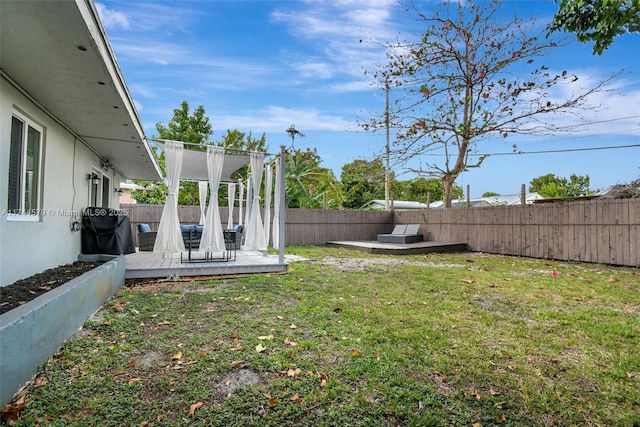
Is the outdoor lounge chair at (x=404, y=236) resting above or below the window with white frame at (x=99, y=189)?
below

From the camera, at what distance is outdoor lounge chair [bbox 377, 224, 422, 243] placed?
1379 centimetres

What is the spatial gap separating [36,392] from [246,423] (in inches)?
58.0

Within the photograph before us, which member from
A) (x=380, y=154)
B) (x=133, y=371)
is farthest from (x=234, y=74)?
(x=133, y=371)

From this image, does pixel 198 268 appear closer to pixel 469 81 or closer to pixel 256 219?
pixel 256 219

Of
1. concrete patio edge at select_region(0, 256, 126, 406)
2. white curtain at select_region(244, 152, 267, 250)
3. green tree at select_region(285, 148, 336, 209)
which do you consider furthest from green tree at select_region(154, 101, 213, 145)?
concrete patio edge at select_region(0, 256, 126, 406)

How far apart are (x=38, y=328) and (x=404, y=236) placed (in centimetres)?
1235

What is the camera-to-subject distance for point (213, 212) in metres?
6.95

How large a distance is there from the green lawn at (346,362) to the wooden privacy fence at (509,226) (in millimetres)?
4418

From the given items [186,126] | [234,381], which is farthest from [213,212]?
[186,126]

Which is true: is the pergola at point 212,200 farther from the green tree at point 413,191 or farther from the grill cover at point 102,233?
the green tree at point 413,191

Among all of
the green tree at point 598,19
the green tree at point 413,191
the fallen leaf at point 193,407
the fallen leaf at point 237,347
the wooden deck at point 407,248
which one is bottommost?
the fallen leaf at point 193,407

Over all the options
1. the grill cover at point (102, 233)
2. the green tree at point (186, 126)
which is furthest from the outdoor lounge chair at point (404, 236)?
the green tree at point (186, 126)

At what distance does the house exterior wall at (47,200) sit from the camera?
3922mm

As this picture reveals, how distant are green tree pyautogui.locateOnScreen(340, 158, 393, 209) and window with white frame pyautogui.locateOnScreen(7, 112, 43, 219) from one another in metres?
12.4
